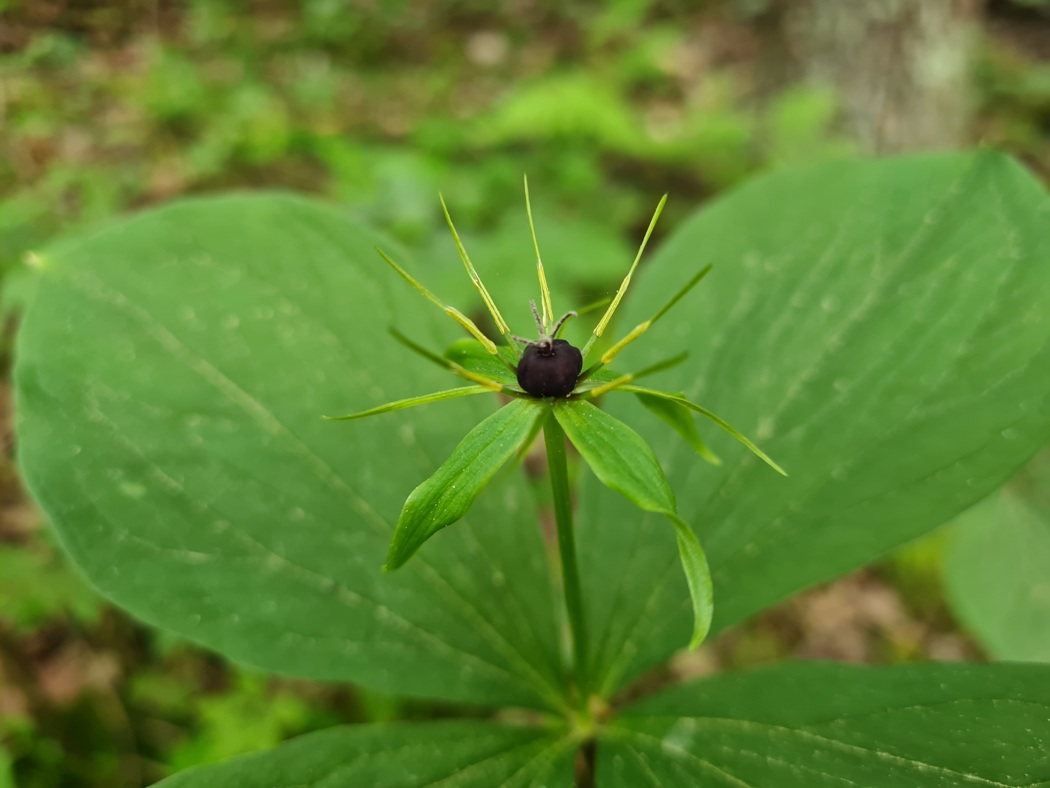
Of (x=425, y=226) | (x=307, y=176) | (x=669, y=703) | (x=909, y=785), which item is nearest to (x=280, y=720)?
(x=669, y=703)

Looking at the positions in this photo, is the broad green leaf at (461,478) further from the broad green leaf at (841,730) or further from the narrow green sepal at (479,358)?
the broad green leaf at (841,730)

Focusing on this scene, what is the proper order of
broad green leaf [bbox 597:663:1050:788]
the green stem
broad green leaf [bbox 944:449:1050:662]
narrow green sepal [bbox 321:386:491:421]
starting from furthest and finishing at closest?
broad green leaf [bbox 944:449:1050:662] < broad green leaf [bbox 597:663:1050:788] < the green stem < narrow green sepal [bbox 321:386:491:421]

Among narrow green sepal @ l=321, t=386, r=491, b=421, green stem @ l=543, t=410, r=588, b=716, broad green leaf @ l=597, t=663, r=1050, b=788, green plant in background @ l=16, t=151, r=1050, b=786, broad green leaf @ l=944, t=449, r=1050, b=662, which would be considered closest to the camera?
narrow green sepal @ l=321, t=386, r=491, b=421

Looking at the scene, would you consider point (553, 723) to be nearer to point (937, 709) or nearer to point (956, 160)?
point (937, 709)

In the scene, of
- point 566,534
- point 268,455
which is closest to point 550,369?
point 566,534

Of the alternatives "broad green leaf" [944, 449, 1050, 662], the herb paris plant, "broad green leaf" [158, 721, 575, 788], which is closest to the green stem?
the herb paris plant

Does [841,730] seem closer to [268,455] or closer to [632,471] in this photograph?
[632,471]

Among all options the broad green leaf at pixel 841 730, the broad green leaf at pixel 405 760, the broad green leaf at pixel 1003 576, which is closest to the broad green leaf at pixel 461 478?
the broad green leaf at pixel 405 760

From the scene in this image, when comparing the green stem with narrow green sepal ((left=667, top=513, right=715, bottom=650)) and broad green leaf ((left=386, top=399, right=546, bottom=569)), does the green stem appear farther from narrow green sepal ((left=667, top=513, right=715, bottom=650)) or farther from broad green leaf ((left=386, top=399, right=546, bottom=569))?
narrow green sepal ((left=667, top=513, right=715, bottom=650))
